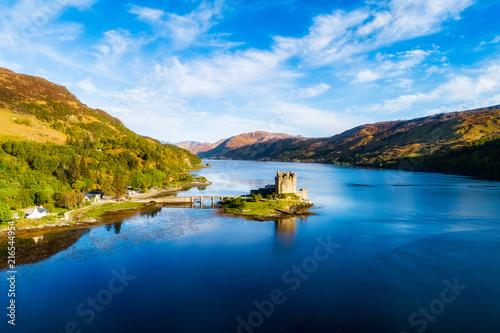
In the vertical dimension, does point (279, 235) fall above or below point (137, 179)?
below

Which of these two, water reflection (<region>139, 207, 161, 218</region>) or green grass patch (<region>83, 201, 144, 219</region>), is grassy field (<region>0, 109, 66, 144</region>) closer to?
green grass patch (<region>83, 201, 144, 219</region>)

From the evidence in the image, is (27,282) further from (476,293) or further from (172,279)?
(476,293)

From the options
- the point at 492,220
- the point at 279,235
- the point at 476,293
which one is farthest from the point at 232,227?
the point at 492,220

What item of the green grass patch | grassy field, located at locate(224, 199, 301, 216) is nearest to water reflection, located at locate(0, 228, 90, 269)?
the green grass patch

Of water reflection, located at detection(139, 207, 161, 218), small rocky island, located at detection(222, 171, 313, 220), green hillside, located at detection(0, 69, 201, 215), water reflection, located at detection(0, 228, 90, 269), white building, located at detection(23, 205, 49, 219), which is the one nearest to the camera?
water reflection, located at detection(0, 228, 90, 269)

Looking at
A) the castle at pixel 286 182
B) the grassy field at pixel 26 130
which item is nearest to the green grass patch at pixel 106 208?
the castle at pixel 286 182

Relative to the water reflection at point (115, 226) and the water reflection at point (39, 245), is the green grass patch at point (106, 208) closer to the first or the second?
the water reflection at point (115, 226)

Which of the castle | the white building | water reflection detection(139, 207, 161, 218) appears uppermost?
the castle
